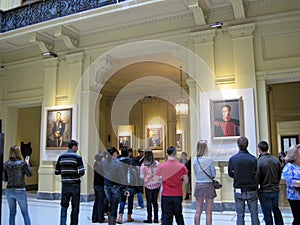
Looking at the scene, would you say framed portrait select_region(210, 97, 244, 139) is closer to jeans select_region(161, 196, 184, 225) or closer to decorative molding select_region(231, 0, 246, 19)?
decorative molding select_region(231, 0, 246, 19)

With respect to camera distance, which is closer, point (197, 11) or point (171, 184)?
point (171, 184)

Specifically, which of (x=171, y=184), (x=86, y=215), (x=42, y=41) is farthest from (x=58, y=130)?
(x=171, y=184)

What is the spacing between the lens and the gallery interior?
7328 mm

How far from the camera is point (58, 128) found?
9367mm

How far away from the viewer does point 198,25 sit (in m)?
8.02

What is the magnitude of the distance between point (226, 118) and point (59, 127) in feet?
16.0

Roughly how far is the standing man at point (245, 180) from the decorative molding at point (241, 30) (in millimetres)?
3825

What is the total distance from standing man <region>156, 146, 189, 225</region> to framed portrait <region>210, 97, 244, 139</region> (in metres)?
3.20

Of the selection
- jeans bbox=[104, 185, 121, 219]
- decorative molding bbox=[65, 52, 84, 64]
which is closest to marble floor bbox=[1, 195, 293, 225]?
jeans bbox=[104, 185, 121, 219]

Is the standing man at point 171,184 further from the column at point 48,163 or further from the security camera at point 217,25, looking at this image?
the column at point 48,163

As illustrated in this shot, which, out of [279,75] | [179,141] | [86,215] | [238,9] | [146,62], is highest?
[238,9]

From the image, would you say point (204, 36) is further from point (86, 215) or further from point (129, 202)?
point (86, 215)

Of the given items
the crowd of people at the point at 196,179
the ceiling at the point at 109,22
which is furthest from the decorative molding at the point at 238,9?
the crowd of people at the point at 196,179

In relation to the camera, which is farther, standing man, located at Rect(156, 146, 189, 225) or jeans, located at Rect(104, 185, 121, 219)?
jeans, located at Rect(104, 185, 121, 219)
